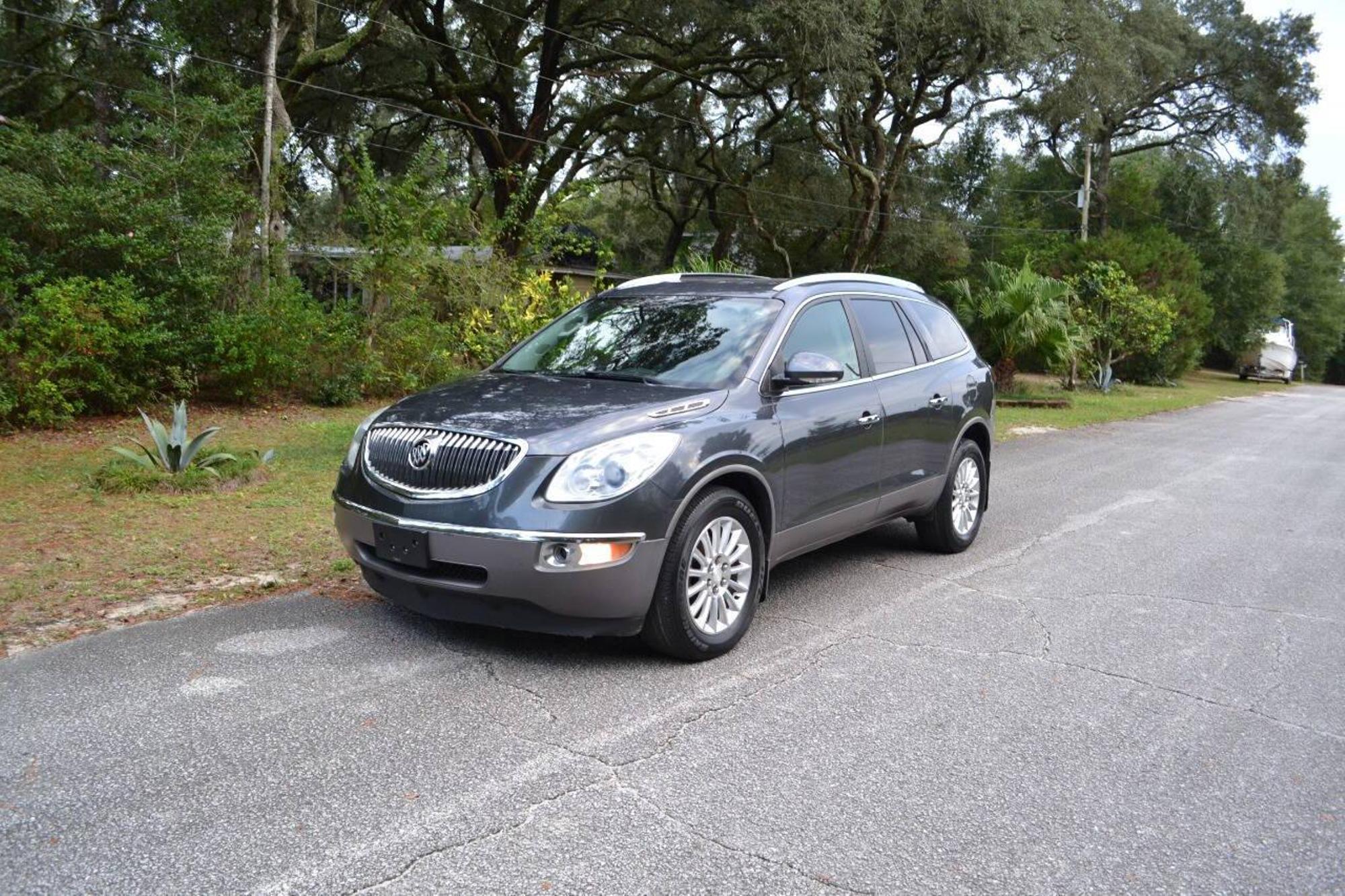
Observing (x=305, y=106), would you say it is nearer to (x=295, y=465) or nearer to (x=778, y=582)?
(x=295, y=465)

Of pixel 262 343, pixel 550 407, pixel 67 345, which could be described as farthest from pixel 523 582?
pixel 262 343

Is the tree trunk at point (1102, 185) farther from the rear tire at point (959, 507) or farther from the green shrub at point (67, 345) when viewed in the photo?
the green shrub at point (67, 345)

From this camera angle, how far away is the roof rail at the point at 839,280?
6.07m

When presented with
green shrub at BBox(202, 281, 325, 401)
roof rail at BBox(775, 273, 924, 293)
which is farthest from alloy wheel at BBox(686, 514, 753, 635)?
green shrub at BBox(202, 281, 325, 401)

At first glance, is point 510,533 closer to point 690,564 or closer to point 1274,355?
point 690,564

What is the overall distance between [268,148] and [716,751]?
13498 millimetres

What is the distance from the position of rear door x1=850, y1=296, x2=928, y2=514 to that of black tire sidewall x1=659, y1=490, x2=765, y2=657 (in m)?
1.45

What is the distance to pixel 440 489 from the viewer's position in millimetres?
4605

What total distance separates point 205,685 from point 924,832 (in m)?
2.92

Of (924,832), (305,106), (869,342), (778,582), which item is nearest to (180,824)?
(924,832)

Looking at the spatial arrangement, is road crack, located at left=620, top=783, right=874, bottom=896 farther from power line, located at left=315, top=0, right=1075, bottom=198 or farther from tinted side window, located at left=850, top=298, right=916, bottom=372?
power line, located at left=315, top=0, right=1075, bottom=198

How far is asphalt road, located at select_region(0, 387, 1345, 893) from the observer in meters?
3.08

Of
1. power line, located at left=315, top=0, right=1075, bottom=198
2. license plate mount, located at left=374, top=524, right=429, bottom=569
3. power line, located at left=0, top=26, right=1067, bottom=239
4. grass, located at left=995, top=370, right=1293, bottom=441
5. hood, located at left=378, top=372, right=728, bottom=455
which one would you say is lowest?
grass, located at left=995, top=370, right=1293, bottom=441

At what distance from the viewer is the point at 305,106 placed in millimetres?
26609
